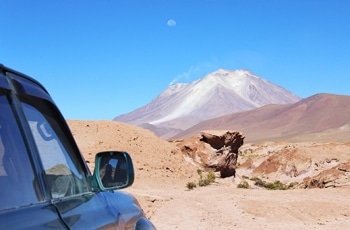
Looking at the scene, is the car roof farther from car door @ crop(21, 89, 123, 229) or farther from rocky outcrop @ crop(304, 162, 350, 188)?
rocky outcrop @ crop(304, 162, 350, 188)

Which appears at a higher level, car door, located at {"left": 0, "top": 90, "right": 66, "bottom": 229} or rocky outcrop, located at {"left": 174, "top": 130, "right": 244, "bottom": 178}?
rocky outcrop, located at {"left": 174, "top": 130, "right": 244, "bottom": 178}

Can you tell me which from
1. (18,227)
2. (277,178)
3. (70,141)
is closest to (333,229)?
(70,141)

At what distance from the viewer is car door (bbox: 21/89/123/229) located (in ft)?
7.85

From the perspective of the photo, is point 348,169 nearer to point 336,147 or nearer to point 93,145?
point 93,145

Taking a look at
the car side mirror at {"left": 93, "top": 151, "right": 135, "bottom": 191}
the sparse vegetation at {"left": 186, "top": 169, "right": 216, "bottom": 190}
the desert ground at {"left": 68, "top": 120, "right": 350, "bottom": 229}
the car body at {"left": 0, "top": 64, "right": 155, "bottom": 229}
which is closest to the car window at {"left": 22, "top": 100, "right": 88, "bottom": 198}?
the car body at {"left": 0, "top": 64, "right": 155, "bottom": 229}

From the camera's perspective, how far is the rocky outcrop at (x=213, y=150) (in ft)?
118

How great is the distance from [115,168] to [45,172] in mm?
858

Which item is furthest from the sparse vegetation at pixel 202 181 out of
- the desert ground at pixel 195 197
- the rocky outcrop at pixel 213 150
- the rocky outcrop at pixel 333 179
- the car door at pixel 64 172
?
the car door at pixel 64 172

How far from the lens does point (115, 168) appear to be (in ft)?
10.6

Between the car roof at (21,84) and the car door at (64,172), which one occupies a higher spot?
the car roof at (21,84)

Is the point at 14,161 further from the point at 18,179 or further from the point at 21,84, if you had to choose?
the point at 21,84

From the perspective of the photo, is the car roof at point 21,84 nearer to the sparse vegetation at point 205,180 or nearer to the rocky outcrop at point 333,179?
the rocky outcrop at point 333,179

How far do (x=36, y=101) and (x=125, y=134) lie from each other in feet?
95.8

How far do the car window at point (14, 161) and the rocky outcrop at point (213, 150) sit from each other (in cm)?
3329
